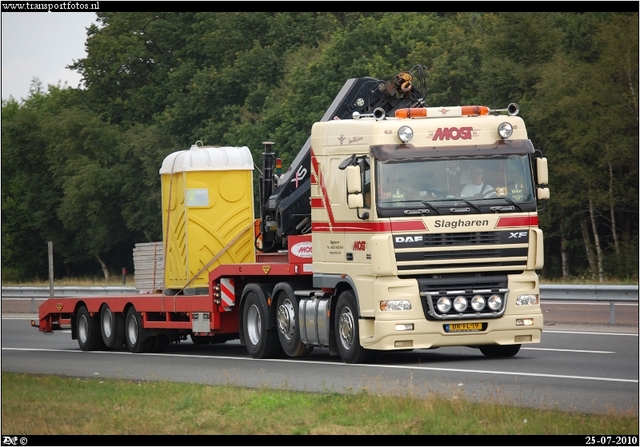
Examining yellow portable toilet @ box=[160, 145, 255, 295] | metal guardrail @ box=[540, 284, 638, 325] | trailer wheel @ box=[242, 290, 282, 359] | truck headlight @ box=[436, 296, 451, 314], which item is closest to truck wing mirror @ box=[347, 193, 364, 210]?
truck headlight @ box=[436, 296, 451, 314]

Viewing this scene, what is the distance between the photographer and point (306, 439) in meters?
10.6

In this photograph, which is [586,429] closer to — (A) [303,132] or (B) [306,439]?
(B) [306,439]

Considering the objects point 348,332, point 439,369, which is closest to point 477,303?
point 439,369

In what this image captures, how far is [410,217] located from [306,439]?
20.9 ft

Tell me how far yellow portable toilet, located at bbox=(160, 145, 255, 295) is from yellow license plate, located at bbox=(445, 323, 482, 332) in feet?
20.1

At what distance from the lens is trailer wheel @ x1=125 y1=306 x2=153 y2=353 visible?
23.0m

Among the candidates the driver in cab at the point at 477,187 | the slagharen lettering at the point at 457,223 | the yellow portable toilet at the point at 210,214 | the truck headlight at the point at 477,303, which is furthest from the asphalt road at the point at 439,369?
the driver in cab at the point at 477,187

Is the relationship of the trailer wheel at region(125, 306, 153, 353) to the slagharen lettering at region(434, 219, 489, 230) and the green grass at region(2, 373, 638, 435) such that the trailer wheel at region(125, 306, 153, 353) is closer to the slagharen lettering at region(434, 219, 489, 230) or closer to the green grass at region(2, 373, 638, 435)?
the slagharen lettering at region(434, 219, 489, 230)

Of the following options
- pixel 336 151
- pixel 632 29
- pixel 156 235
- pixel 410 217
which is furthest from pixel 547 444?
pixel 156 235

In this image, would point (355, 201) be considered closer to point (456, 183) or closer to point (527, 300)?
point (456, 183)

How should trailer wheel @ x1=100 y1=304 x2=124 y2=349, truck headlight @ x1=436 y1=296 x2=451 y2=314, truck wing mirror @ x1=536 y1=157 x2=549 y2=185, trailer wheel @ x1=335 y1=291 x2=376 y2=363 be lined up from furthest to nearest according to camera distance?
trailer wheel @ x1=100 y1=304 x2=124 y2=349, trailer wheel @ x1=335 y1=291 x2=376 y2=363, truck wing mirror @ x1=536 y1=157 x2=549 y2=185, truck headlight @ x1=436 y1=296 x2=451 y2=314

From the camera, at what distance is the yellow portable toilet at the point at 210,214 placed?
870 inches

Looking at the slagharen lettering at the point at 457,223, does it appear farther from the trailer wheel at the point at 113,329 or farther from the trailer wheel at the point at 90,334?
the trailer wheel at the point at 90,334

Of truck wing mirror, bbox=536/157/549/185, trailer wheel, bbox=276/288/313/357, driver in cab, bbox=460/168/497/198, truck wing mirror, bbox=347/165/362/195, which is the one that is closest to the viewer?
truck wing mirror, bbox=347/165/362/195
